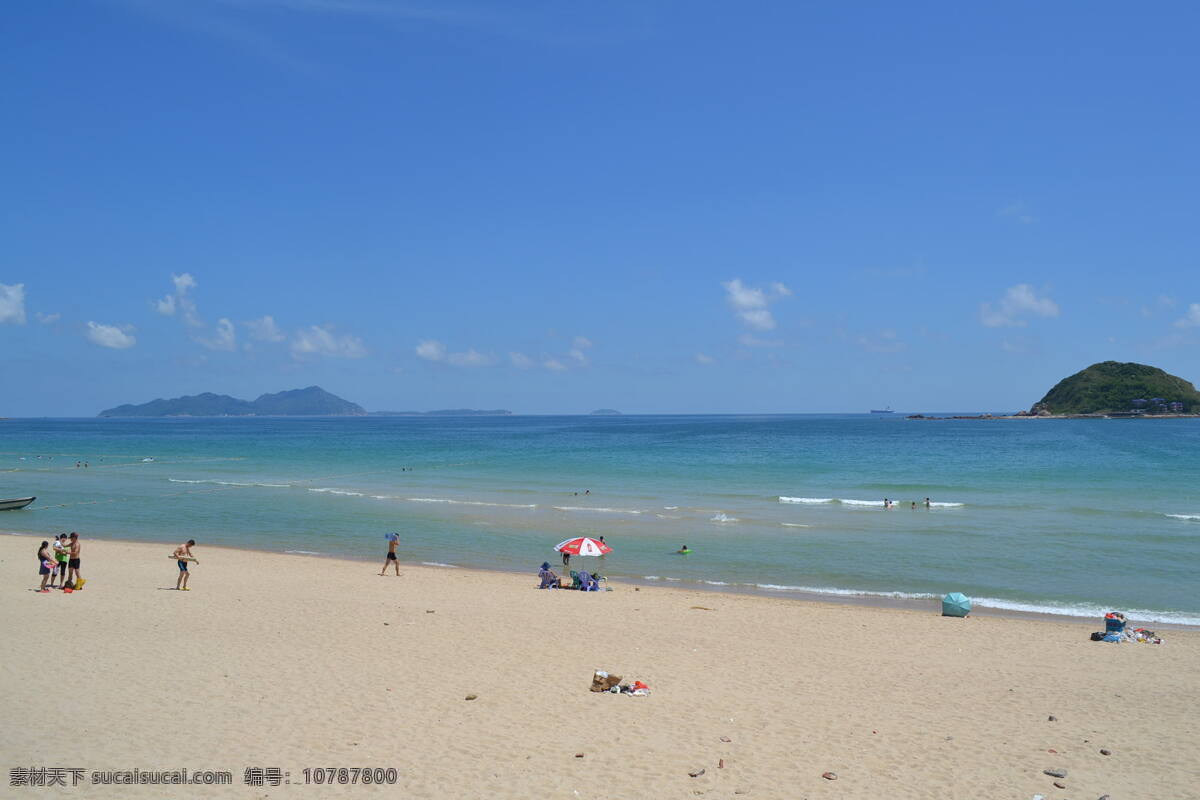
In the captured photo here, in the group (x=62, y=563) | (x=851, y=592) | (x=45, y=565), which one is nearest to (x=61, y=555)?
(x=62, y=563)

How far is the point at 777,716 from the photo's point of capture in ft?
33.9

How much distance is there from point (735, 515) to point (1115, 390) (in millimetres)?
181875

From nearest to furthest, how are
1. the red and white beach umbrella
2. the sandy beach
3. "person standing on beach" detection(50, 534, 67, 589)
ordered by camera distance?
the sandy beach < "person standing on beach" detection(50, 534, 67, 589) < the red and white beach umbrella

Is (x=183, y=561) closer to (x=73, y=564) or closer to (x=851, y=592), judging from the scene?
(x=73, y=564)

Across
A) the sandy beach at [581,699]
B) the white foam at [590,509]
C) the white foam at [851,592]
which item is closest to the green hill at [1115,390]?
the white foam at [590,509]

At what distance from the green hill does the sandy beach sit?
190m

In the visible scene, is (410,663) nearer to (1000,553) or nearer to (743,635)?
(743,635)

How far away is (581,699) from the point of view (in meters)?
10.7

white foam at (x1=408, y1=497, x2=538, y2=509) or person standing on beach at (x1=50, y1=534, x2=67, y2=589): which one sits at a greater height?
person standing on beach at (x1=50, y1=534, x2=67, y2=589)

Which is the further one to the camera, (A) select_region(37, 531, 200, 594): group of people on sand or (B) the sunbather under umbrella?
(B) the sunbather under umbrella

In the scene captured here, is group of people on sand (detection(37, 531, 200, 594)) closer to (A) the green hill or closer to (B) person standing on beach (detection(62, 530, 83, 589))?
(B) person standing on beach (detection(62, 530, 83, 589))

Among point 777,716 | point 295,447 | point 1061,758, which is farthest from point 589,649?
point 295,447

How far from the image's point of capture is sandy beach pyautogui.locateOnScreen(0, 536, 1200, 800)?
8297 mm

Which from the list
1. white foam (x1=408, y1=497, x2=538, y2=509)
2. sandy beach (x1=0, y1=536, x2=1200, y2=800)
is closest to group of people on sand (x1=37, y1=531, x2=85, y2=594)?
sandy beach (x1=0, y1=536, x2=1200, y2=800)
